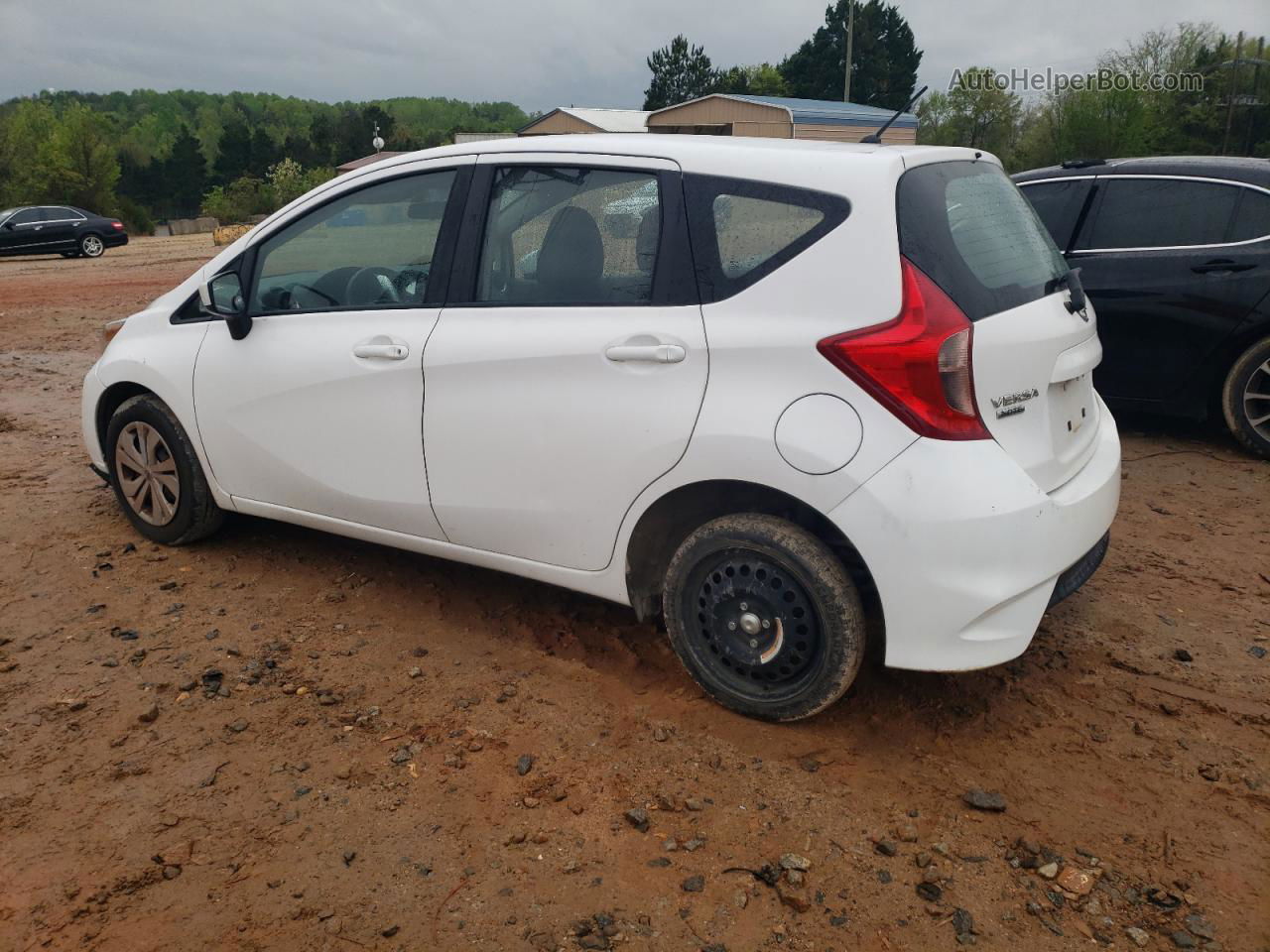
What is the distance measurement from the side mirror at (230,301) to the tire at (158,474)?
2.13ft

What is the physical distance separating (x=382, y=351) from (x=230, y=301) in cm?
99

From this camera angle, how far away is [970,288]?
2.90m

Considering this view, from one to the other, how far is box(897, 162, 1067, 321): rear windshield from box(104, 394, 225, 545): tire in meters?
3.32

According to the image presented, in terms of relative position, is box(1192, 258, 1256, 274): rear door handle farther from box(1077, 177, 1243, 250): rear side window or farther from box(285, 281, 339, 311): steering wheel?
box(285, 281, 339, 311): steering wheel

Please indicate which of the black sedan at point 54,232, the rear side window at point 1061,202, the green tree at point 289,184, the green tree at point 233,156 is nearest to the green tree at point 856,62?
the green tree at point 289,184

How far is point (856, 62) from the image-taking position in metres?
79.4

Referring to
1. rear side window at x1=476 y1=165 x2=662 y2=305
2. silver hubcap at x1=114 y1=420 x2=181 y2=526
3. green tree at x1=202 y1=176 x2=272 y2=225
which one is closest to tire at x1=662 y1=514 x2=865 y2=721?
rear side window at x1=476 y1=165 x2=662 y2=305

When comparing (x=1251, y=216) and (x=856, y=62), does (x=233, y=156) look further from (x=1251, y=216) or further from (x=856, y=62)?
(x=1251, y=216)

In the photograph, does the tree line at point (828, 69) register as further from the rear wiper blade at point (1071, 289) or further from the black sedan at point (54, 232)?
the rear wiper blade at point (1071, 289)

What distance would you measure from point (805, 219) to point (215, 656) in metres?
2.72

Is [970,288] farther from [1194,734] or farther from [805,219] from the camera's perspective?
[1194,734]

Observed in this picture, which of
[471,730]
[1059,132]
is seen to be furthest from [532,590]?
[1059,132]

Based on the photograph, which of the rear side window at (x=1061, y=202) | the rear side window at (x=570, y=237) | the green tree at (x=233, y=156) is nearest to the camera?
the rear side window at (x=570, y=237)

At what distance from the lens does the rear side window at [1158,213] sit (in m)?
6.05
